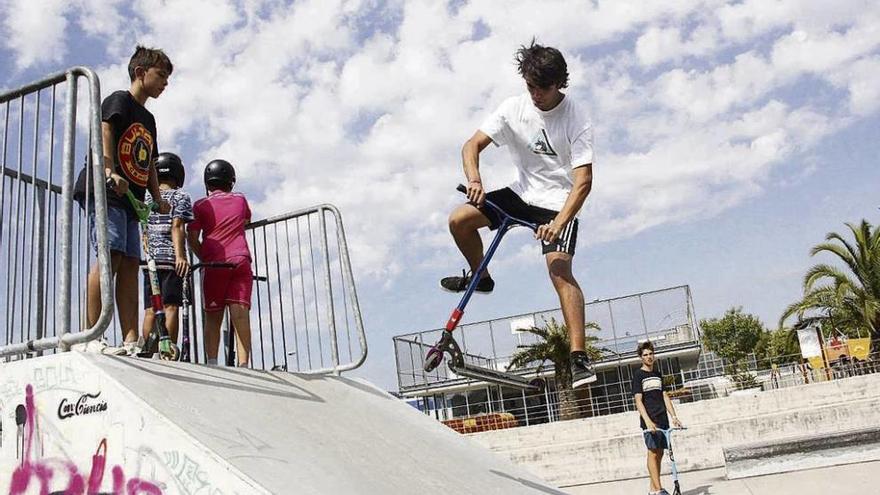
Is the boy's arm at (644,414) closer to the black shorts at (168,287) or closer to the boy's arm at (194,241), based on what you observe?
the boy's arm at (194,241)

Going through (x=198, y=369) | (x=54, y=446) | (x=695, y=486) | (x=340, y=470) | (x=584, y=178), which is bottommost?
(x=695, y=486)

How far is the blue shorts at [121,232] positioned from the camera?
3.96 m

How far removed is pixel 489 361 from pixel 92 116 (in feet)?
77.8

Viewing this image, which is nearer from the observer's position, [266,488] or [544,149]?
[266,488]

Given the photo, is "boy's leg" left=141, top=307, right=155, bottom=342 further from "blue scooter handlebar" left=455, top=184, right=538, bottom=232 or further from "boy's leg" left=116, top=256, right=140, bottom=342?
"blue scooter handlebar" left=455, top=184, right=538, bottom=232

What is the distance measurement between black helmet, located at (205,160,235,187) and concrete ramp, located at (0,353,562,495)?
6.44ft

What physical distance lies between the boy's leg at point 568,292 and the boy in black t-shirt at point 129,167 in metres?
2.33

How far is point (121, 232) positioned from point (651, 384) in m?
5.96

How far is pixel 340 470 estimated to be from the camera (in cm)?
329

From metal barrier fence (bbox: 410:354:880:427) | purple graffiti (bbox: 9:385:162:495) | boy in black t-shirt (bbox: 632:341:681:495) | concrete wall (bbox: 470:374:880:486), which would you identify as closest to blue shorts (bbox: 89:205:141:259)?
purple graffiti (bbox: 9:385:162:495)

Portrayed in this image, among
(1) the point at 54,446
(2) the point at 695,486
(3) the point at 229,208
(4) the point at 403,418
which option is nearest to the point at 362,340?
(4) the point at 403,418

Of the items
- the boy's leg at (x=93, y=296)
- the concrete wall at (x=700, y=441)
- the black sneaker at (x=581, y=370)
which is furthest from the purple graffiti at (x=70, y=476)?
the concrete wall at (x=700, y=441)

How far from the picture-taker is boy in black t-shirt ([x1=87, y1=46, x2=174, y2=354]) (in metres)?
3.99

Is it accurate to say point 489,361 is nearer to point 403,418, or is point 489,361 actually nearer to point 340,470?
point 403,418
